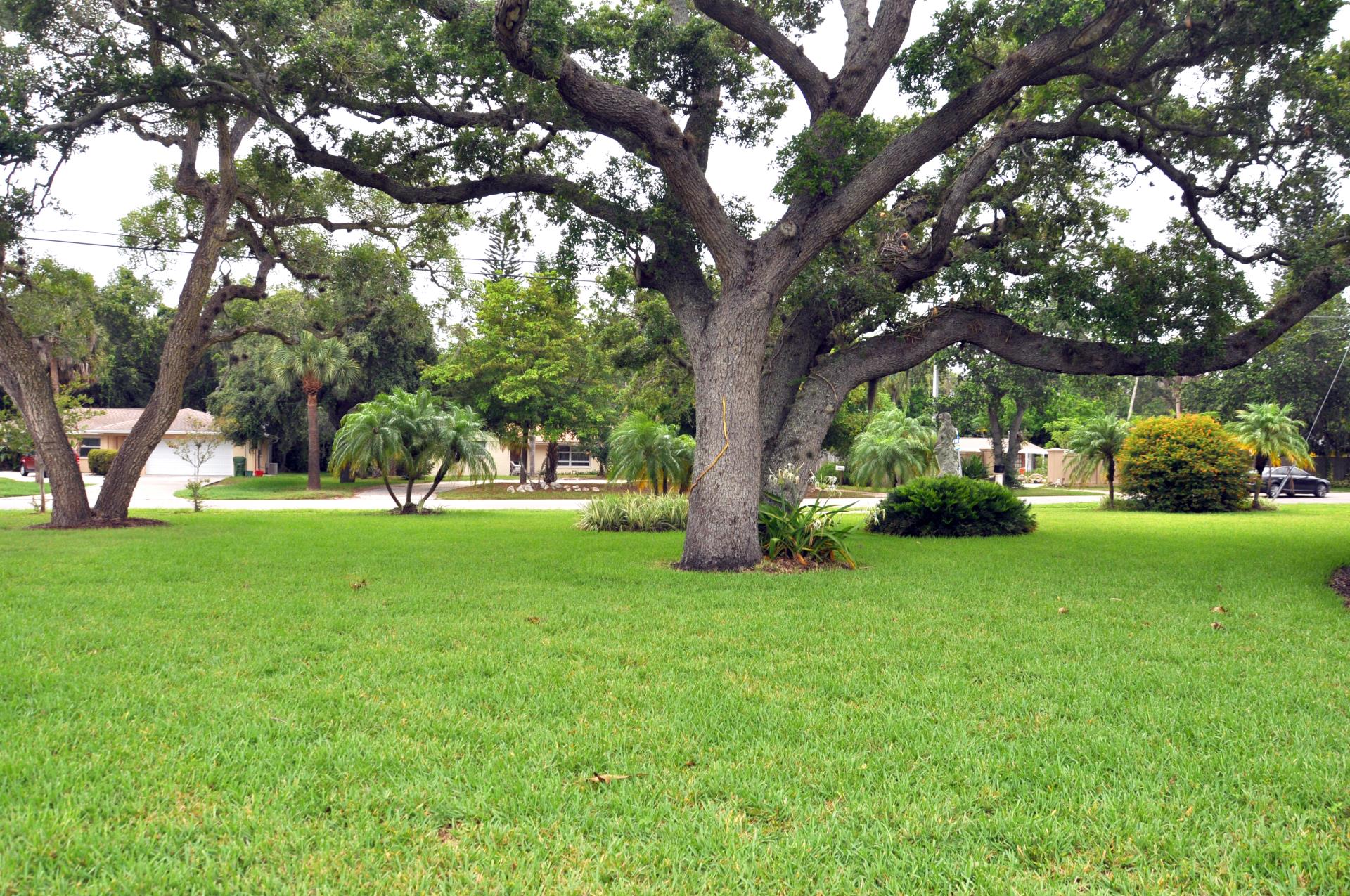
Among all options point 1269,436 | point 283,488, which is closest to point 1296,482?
point 1269,436

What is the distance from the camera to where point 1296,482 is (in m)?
32.3

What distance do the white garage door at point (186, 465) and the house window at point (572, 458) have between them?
57.8ft

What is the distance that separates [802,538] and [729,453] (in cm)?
153

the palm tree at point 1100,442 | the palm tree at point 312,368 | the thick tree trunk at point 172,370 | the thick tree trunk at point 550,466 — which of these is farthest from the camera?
the thick tree trunk at point 550,466

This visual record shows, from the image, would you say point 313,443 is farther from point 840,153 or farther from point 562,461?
point 840,153

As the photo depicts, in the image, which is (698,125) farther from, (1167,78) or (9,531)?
(9,531)

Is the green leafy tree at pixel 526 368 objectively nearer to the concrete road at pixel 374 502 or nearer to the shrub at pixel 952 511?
the concrete road at pixel 374 502

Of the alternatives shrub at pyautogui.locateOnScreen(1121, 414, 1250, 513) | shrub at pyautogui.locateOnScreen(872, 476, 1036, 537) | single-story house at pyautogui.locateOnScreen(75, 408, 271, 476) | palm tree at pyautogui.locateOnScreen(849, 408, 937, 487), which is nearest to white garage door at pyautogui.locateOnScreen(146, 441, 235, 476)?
single-story house at pyautogui.locateOnScreen(75, 408, 271, 476)

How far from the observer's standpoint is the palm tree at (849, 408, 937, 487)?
98.6ft

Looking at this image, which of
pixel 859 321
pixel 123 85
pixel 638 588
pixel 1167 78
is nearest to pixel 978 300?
pixel 859 321

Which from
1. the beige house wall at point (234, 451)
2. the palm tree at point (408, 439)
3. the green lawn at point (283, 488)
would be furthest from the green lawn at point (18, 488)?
the palm tree at point (408, 439)

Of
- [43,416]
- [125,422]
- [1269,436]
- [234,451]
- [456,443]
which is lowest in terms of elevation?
[1269,436]

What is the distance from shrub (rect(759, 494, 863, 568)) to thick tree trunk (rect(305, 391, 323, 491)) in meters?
26.3

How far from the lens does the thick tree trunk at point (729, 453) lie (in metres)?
9.54
